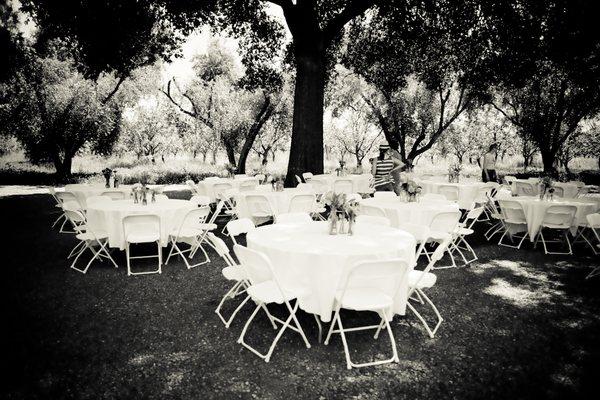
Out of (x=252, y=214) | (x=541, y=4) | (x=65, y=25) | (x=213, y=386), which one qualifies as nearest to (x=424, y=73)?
(x=541, y=4)

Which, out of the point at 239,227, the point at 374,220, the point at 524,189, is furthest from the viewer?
the point at 524,189

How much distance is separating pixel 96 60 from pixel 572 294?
36.9 ft

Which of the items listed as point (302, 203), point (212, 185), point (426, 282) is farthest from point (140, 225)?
point (212, 185)

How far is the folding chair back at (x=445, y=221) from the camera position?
5718mm

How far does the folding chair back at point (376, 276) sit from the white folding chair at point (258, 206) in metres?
4.32

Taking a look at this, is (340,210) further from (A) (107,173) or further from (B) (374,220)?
(A) (107,173)

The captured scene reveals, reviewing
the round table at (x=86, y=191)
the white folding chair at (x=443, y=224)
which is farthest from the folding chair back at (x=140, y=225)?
the white folding chair at (x=443, y=224)

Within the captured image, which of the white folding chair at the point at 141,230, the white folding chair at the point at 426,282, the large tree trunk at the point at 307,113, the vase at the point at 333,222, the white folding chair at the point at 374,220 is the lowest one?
the white folding chair at the point at 426,282

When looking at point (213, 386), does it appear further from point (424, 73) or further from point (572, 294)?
point (424, 73)

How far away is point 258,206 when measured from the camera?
799 cm

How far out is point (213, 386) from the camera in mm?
2936

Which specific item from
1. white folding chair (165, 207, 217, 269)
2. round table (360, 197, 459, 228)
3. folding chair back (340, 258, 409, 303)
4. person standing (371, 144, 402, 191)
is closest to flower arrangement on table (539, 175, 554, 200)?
round table (360, 197, 459, 228)

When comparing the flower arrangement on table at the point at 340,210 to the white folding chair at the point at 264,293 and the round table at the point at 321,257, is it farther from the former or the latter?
the white folding chair at the point at 264,293

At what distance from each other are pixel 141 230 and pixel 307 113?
6.85 metres
